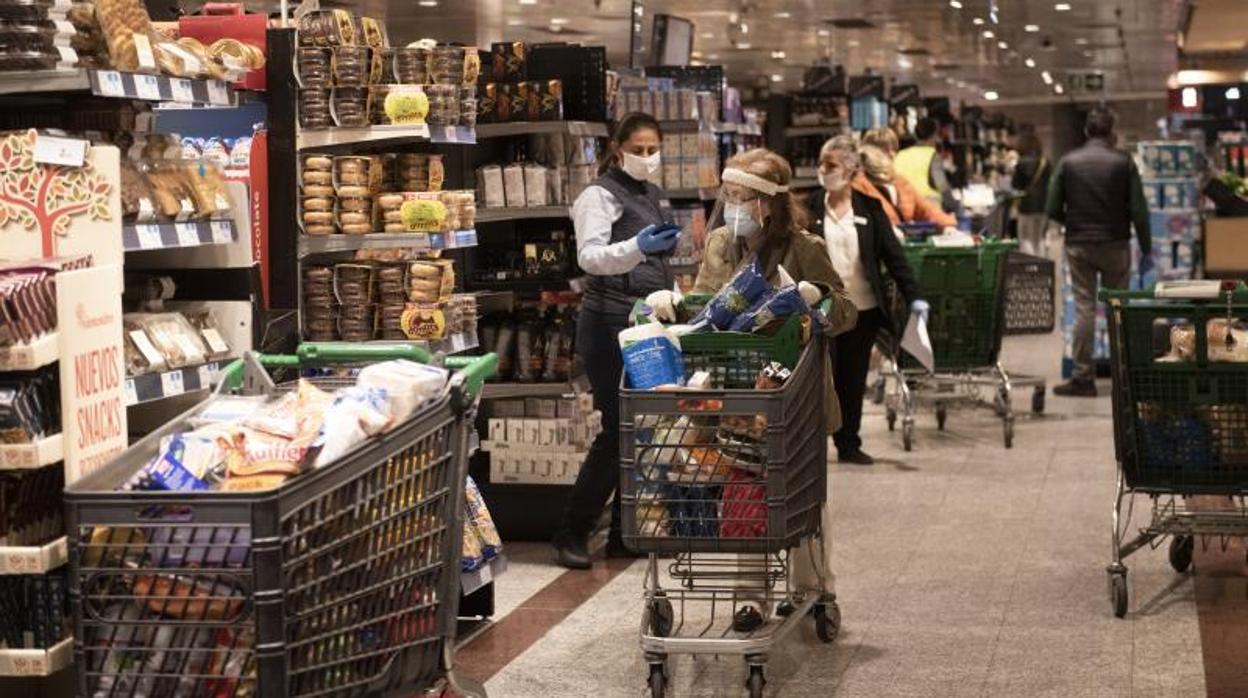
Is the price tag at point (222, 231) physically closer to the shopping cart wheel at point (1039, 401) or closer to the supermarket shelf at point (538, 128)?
the supermarket shelf at point (538, 128)

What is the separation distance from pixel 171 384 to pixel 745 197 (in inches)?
75.3

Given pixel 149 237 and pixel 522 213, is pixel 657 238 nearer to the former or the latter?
pixel 522 213

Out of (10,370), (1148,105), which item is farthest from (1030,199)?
(1148,105)

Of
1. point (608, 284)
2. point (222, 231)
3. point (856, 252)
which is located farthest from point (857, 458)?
point (222, 231)

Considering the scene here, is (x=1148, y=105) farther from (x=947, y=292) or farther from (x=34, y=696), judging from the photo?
(x=34, y=696)

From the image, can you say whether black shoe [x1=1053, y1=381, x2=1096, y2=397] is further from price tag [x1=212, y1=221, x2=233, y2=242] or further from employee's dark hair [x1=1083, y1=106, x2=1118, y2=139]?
price tag [x1=212, y1=221, x2=233, y2=242]

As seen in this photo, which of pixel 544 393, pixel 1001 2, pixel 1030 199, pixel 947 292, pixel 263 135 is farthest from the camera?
pixel 1001 2

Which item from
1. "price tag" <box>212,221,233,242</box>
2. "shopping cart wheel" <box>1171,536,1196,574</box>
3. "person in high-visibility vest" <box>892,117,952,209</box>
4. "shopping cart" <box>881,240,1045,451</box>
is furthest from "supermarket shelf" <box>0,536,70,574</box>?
"person in high-visibility vest" <box>892,117,952,209</box>

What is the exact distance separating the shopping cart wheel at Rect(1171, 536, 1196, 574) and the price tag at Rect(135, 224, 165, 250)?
3.87m

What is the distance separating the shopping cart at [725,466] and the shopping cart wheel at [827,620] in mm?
519

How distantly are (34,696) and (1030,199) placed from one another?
1614cm

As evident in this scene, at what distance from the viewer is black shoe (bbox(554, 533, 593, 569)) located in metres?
6.77

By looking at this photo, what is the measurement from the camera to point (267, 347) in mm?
4844

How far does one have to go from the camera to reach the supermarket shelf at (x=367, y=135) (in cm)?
589
